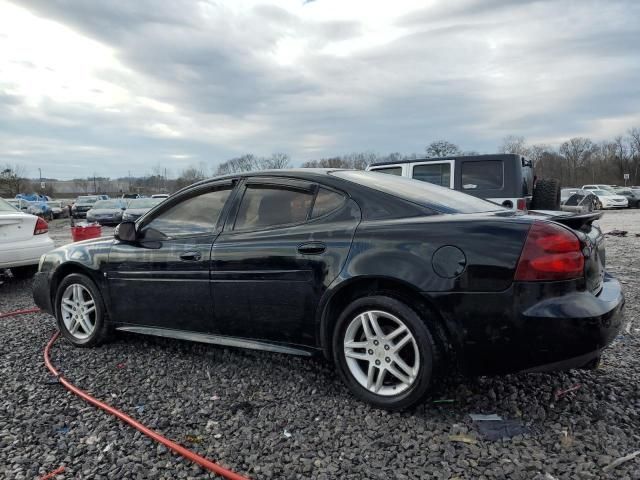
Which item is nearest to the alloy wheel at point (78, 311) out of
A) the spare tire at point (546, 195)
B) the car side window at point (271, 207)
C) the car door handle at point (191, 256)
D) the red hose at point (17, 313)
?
the car door handle at point (191, 256)

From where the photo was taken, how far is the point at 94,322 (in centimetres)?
408

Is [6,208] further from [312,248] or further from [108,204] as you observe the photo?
[108,204]

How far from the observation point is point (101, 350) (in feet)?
13.0

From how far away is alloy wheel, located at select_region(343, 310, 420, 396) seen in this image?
2.65m

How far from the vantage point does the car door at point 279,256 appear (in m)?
2.88

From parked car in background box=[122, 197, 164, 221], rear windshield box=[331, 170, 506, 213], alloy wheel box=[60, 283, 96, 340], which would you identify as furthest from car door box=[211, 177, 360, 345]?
parked car in background box=[122, 197, 164, 221]

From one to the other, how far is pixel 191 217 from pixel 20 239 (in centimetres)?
404

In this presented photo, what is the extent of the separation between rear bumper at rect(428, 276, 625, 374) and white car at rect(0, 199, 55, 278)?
5.88 metres

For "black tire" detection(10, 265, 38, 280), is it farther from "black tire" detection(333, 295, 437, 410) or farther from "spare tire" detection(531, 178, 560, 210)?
"spare tire" detection(531, 178, 560, 210)

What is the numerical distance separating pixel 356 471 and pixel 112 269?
260 cm

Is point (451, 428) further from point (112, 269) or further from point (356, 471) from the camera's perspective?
point (112, 269)

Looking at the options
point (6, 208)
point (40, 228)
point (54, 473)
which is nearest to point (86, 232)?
point (6, 208)

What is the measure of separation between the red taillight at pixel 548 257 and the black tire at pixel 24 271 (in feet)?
22.8

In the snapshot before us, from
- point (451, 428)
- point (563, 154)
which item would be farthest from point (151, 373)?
point (563, 154)
